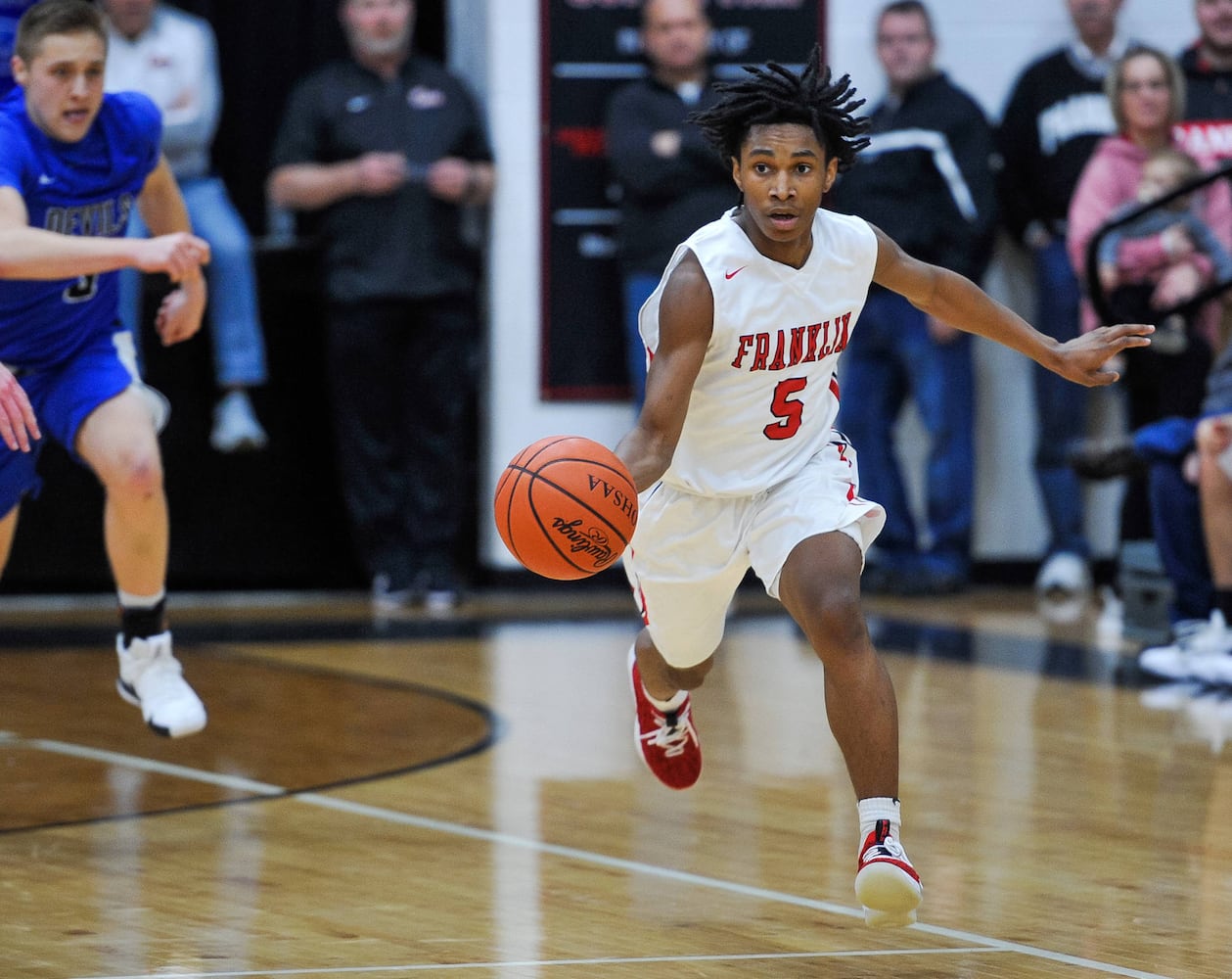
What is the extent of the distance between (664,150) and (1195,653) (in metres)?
3.28

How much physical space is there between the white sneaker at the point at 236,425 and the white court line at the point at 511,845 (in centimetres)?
289

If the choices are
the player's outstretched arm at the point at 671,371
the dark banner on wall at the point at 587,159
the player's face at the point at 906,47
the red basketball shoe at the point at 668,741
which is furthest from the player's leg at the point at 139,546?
the player's face at the point at 906,47

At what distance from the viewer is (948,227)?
911 cm

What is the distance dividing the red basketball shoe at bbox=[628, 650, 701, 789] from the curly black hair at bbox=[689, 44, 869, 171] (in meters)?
1.40

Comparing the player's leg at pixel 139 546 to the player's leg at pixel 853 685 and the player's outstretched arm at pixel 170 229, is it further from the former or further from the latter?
the player's leg at pixel 853 685

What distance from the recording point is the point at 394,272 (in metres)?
8.81

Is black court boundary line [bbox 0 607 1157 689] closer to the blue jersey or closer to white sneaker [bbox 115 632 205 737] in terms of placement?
white sneaker [bbox 115 632 205 737]

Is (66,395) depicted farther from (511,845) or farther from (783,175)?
(783,175)

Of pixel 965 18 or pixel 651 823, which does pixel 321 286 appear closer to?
pixel 965 18

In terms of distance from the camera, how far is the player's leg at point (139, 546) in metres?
4.95

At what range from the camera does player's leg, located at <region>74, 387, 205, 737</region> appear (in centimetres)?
495

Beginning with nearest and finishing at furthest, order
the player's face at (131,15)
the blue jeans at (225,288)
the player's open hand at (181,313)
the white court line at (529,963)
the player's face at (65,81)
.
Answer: the white court line at (529,963)
the player's face at (65,81)
the player's open hand at (181,313)
the player's face at (131,15)
the blue jeans at (225,288)

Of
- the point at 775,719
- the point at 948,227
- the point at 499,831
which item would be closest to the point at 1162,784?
the point at 775,719

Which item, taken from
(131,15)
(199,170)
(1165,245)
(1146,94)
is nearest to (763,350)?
(1165,245)
